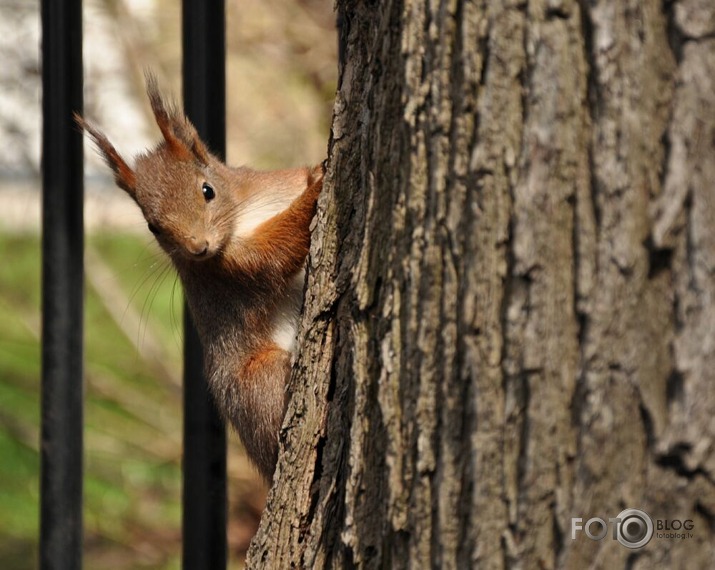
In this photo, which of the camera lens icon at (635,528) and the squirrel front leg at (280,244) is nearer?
the camera lens icon at (635,528)

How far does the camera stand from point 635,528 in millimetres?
826

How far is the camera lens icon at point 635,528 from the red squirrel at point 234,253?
0.92 meters

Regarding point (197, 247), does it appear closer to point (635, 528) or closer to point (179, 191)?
point (179, 191)

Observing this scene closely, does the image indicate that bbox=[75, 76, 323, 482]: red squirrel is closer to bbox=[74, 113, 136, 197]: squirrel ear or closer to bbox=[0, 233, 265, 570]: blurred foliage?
bbox=[74, 113, 136, 197]: squirrel ear

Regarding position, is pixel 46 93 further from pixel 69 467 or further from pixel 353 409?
pixel 353 409

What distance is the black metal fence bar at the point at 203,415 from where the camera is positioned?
135 centimetres

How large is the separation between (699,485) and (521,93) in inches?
13.6

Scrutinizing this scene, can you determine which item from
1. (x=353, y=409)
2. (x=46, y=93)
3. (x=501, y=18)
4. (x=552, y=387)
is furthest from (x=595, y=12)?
(x=46, y=93)

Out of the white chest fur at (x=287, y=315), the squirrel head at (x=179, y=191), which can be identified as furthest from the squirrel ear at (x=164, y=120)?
the white chest fur at (x=287, y=315)

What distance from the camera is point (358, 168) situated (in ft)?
3.62

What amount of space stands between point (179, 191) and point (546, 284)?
1.14 m

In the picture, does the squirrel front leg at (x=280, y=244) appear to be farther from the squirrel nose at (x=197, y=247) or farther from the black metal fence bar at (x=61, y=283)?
the black metal fence bar at (x=61, y=283)

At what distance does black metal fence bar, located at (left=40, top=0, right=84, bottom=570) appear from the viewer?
1.40 metres

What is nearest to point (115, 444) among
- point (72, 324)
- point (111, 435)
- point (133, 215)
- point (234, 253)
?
point (111, 435)
